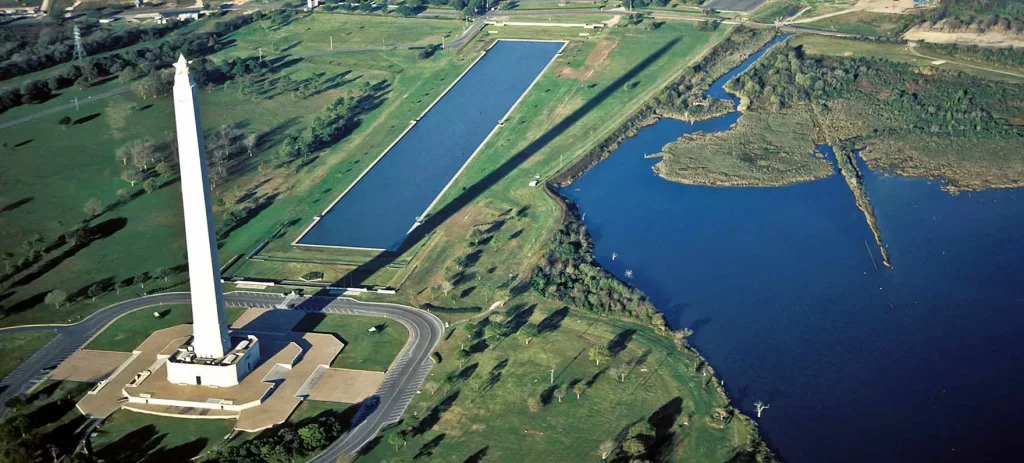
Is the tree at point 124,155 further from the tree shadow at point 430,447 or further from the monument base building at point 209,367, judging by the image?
the tree shadow at point 430,447

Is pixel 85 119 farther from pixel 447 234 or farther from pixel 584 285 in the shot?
pixel 584 285

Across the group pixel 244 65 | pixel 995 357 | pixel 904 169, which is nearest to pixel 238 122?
pixel 244 65

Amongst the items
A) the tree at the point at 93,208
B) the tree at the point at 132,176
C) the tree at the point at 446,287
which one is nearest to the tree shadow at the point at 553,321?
the tree at the point at 446,287

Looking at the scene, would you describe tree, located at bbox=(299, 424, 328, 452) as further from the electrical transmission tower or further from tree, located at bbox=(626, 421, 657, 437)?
the electrical transmission tower

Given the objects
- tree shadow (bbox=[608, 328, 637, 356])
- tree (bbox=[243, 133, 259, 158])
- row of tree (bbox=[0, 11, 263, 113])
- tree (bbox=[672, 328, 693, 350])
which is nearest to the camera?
tree shadow (bbox=[608, 328, 637, 356])

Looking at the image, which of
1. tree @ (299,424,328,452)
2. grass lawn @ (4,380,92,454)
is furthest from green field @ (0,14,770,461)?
tree @ (299,424,328,452)

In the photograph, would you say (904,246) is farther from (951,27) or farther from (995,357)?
(951,27)
